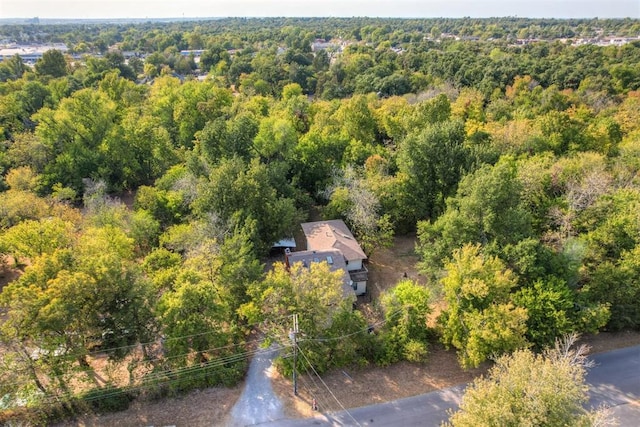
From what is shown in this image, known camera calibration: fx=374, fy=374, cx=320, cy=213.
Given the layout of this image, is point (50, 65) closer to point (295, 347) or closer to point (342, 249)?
point (342, 249)

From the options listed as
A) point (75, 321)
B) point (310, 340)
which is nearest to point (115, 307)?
point (75, 321)

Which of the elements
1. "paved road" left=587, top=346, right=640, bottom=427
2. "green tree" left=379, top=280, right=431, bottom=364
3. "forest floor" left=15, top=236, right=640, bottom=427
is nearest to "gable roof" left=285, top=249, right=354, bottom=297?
"green tree" left=379, top=280, right=431, bottom=364

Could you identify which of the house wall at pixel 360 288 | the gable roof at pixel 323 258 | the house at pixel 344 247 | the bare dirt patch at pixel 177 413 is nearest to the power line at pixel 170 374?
the bare dirt patch at pixel 177 413

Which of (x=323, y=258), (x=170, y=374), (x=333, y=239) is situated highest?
(x=333, y=239)

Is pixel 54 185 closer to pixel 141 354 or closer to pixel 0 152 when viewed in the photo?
pixel 0 152

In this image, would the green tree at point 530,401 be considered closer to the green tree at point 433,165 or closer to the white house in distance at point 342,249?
the white house in distance at point 342,249

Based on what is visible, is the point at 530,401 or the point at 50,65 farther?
the point at 50,65

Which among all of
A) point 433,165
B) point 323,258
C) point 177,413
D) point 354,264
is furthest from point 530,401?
point 433,165
